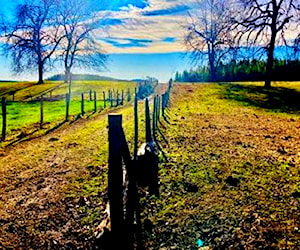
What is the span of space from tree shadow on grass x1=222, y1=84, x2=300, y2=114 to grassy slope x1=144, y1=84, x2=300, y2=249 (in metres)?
11.8

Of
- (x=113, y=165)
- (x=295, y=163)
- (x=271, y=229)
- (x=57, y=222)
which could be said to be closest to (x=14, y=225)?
(x=57, y=222)

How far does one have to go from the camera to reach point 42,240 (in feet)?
23.1

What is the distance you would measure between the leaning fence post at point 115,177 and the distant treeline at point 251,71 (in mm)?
46990

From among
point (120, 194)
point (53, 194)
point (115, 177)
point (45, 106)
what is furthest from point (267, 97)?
point (115, 177)

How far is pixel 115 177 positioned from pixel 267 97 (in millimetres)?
30934

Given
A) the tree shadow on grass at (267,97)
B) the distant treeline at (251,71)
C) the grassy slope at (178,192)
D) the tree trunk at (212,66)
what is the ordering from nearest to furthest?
the grassy slope at (178,192), the tree shadow on grass at (267,97), the distant treeline at (251,71), the tree trunk at (212,66)

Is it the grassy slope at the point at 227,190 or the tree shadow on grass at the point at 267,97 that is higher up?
the tree shadow on grass at the point at 267,97

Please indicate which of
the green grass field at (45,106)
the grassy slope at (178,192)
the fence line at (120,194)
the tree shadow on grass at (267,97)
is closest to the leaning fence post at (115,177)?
the fence line at (120,194)

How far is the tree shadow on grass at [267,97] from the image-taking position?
29.2 meters

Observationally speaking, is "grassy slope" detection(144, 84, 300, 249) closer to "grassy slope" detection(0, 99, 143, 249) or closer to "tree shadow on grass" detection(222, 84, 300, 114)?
"grassy slope" detection(0, 99, 143, 249)

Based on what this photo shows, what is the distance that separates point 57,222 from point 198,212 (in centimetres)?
298

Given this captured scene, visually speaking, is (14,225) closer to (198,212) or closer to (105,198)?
(105,198)

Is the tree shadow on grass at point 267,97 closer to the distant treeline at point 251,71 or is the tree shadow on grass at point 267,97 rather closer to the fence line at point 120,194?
the distant treeline at point 251,71

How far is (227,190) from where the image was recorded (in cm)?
882
